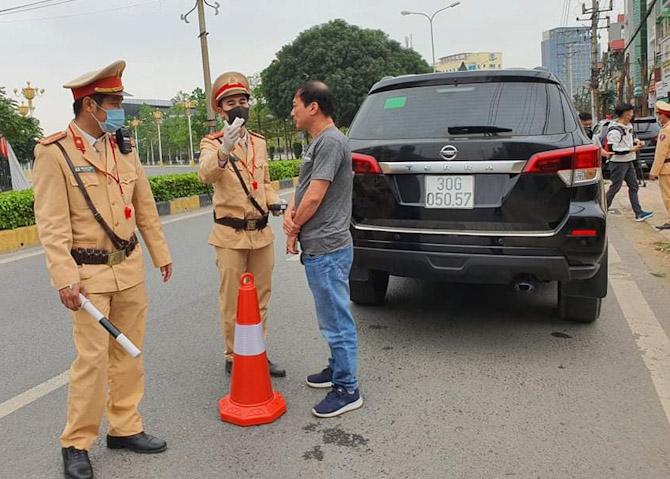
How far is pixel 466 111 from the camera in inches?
150

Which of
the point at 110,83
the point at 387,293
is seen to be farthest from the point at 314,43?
the point at 110,83

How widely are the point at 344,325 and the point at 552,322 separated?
1946 mm

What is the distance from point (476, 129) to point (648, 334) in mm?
1855

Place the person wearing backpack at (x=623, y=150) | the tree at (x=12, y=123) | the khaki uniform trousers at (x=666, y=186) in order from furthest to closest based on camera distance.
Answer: the tree at (x=12, y=123), the person wearing backpack at (x=623, y=150), the khaki uniform trousers at (x=666, y=186)

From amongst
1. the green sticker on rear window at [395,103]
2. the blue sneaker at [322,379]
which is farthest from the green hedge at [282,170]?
the blue sneaker at [322,379]

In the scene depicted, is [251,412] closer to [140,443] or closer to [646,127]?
[140,443]

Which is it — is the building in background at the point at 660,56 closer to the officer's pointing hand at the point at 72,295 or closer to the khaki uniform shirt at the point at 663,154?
the khaki uniform shirt at the point at 663,154

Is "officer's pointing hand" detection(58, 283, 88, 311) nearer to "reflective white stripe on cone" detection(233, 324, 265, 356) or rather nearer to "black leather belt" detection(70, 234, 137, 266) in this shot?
"black leather belt" detection(70, 234, 137, 266)

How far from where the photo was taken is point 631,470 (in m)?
2.48

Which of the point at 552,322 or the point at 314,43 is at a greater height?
the point at 314,43

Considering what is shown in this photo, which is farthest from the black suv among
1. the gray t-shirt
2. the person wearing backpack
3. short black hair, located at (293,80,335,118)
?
the person wearing backpack

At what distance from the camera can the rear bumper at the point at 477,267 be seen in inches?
139

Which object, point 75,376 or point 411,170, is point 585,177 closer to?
point 411,170

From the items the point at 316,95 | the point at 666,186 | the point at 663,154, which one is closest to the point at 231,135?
the point at 316,95
